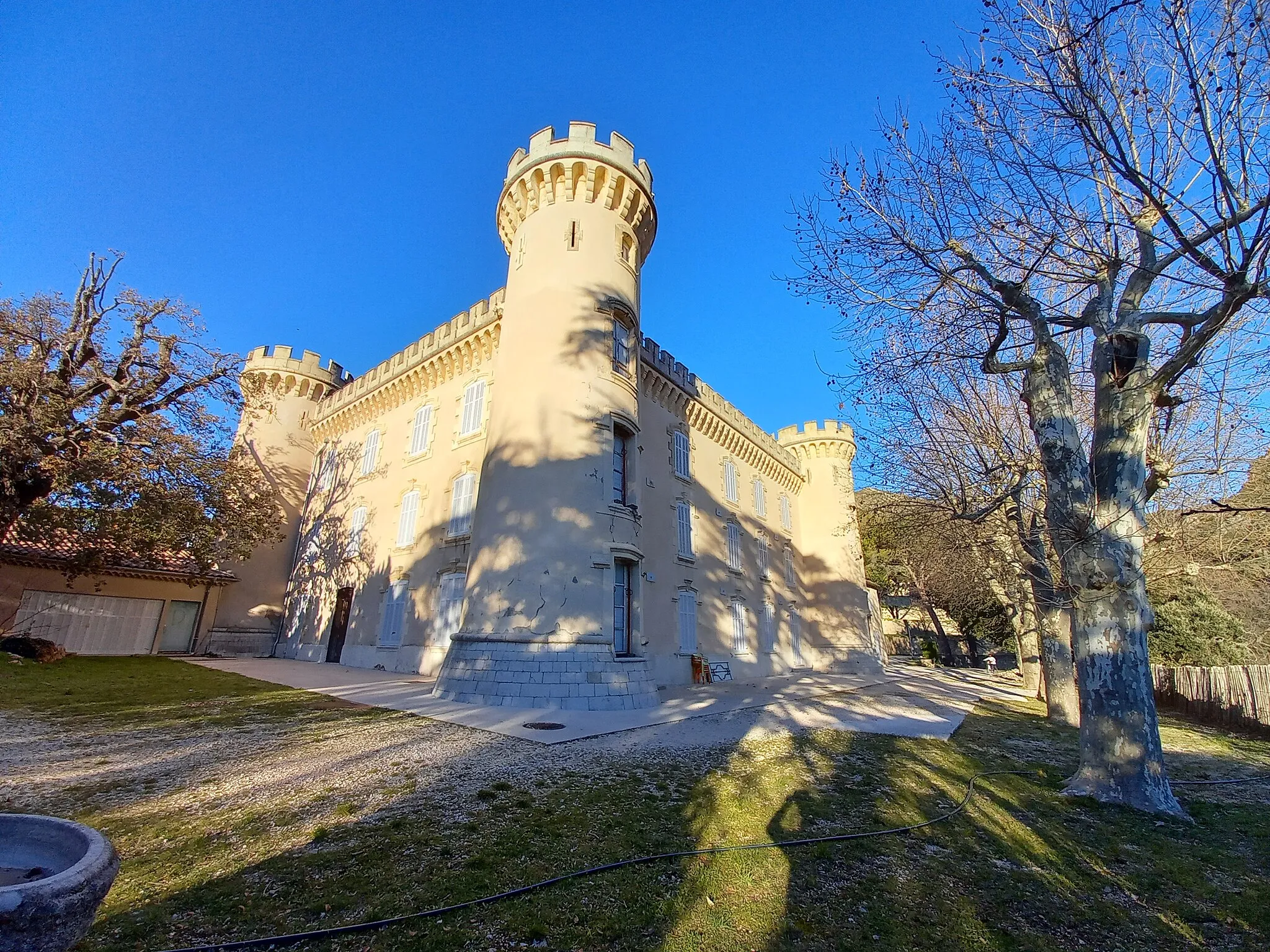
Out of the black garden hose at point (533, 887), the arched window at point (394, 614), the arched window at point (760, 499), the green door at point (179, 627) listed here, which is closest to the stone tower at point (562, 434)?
the arched window at point (394, 614)

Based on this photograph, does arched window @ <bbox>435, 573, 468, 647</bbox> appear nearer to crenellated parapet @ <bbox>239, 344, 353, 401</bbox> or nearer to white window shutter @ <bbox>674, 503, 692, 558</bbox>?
white window shutter @ <bbox>674, 503, 692, 558</bbox>

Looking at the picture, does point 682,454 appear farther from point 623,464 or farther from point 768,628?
point 768,628

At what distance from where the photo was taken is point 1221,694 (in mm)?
11312

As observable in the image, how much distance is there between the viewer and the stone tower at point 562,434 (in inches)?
415

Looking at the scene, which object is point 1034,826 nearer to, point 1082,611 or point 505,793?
point 1082,611

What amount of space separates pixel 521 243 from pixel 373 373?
30.2ft

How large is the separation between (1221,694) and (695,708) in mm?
10618

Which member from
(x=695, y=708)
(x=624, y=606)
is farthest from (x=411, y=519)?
(x=695, y=708)

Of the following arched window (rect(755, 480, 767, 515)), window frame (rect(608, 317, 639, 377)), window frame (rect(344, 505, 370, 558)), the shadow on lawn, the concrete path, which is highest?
window frame (rect(608, 317, 639, 377))

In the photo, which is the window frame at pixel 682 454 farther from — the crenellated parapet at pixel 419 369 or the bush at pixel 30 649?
the bush at pixel 30 649

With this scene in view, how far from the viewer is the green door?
Result: 19.1 metres

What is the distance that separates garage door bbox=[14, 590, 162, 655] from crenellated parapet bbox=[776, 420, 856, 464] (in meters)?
25.3

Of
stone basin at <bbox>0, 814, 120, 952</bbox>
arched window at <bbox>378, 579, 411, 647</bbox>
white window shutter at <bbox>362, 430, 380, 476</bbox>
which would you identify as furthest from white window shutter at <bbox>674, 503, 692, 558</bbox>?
stone basin at <bbox>0, 814, 120, 952</bbox>

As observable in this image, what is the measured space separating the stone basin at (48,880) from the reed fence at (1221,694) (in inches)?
553
